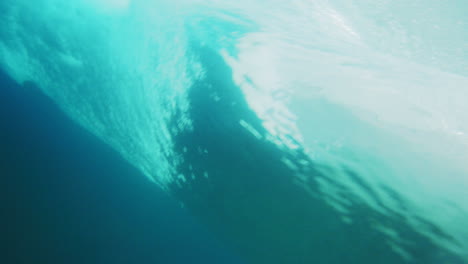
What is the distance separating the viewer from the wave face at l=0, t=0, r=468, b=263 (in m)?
4.83

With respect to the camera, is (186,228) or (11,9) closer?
(11,9)

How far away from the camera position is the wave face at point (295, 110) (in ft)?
15.9

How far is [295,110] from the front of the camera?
545 cm

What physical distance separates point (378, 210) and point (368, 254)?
106 cm

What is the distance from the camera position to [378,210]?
510cm

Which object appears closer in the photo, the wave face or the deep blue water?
the wave face

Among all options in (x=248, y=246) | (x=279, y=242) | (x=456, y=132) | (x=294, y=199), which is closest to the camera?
(x=456, y=132)

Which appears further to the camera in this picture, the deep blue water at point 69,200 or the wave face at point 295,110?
the deep blue water at point 69,200

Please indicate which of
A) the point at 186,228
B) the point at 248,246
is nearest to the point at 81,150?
the point at 186,228

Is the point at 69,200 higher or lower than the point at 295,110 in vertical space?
lower

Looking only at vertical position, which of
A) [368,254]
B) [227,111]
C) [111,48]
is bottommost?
[368,254]

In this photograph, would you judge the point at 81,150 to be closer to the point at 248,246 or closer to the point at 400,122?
the point at 248,246

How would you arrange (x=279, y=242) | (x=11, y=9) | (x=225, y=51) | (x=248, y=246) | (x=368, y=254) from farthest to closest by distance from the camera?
(x=11, y=9)
(x=248, y=246)
(x=279, y=242)
(x=225, y=51)
(x=368, y=254)

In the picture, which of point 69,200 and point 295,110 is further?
Answer: point 69,200
